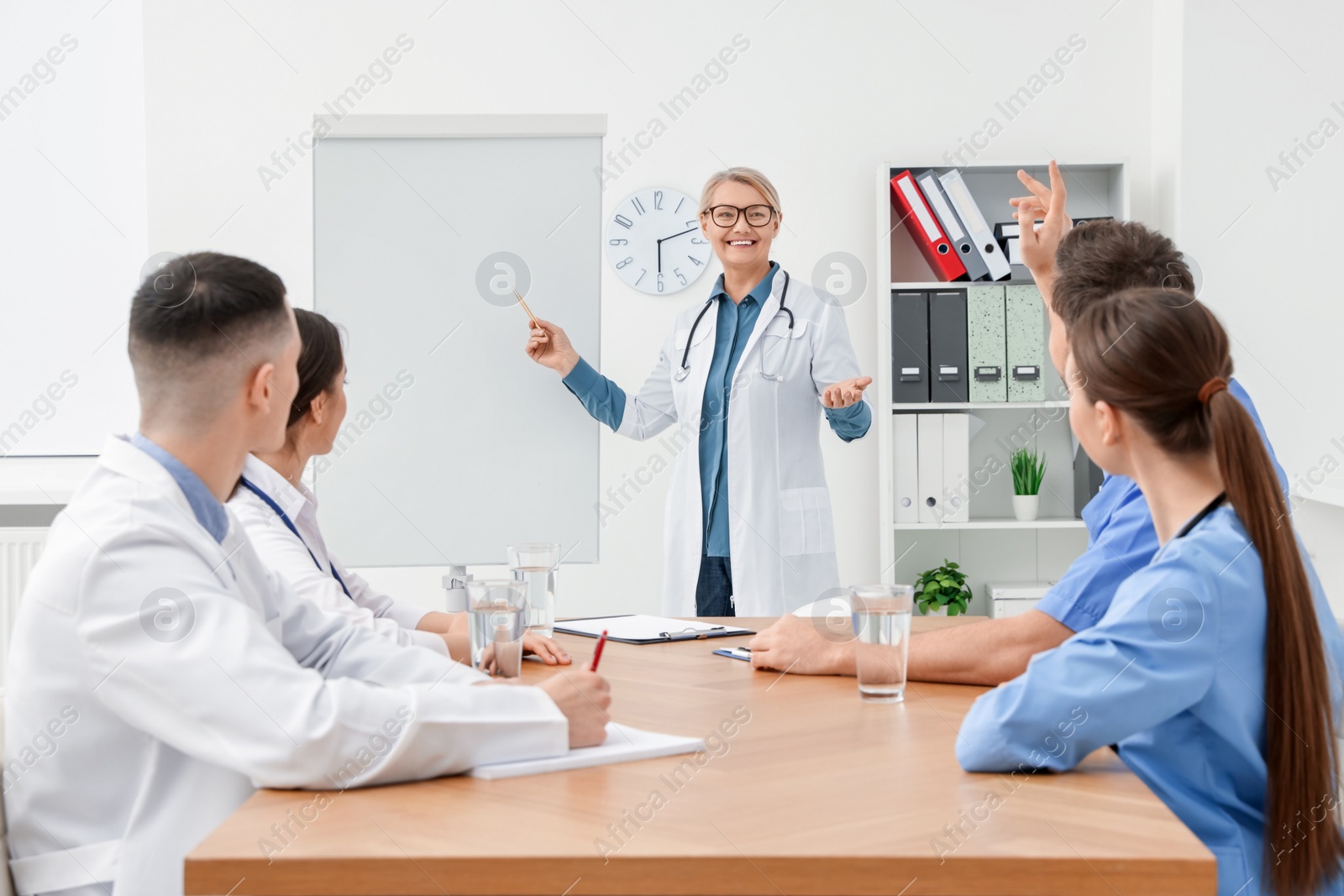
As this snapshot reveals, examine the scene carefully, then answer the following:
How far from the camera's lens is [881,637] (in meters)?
1.34

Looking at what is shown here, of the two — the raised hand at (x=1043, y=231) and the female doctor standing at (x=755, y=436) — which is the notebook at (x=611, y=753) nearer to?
the raised hand at (x=1043, y=231)

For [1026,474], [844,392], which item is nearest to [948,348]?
[1026,474]

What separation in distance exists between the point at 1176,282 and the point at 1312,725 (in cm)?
73

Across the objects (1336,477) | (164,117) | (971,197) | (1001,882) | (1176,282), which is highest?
(164,117)

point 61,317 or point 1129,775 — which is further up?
point 61,317

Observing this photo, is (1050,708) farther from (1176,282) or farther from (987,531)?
(987,531)

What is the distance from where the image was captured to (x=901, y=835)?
2.92 ft

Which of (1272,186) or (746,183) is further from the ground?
(1272,186)

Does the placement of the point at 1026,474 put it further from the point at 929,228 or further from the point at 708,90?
the point at 708,90

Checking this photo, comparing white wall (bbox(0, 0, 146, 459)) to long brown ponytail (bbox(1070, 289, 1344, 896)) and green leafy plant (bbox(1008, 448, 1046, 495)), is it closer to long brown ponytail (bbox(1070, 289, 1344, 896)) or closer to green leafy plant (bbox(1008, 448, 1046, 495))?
green leafy plant (bbox(1008, 448, 1046, 495))

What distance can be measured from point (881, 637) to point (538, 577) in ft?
1.95

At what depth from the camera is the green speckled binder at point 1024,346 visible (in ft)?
11.7

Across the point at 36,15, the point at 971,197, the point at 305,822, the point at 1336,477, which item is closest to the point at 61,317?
the point at 36,15

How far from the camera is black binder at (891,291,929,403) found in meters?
3.58
